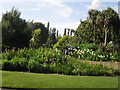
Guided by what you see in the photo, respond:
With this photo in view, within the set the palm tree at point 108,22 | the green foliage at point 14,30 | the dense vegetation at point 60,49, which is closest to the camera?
the dense vegetation at point 60,49

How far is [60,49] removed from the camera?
1797 centimetres

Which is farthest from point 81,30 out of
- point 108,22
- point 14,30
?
point 14,30

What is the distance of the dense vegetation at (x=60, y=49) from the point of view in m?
9.48

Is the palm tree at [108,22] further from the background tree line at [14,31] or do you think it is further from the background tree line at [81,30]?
the background tree line at [14,31]

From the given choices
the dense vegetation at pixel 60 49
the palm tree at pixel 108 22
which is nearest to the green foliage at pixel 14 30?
the dense vegetation at pixel 60 49

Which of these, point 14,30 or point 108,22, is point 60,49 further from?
point 108,22

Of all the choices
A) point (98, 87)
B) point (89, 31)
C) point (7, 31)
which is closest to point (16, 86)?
point (98, 87)

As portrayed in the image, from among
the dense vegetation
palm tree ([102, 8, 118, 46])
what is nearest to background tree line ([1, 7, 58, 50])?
the dense vegetation

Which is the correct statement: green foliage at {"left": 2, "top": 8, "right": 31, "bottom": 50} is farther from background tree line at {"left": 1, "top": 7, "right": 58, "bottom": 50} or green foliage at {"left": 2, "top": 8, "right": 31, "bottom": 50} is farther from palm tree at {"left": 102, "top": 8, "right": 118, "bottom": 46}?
palm tree at {"left": 102, "top": 8, "right": 118, "bottom": 46}

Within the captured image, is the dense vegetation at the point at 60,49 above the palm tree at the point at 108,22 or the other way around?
the other way around

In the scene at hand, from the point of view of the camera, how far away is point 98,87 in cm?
634

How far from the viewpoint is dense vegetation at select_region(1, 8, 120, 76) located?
9.48 metres

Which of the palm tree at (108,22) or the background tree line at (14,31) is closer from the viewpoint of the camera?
the background tree line at (14,31)

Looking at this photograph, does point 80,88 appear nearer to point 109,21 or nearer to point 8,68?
point 8,68
